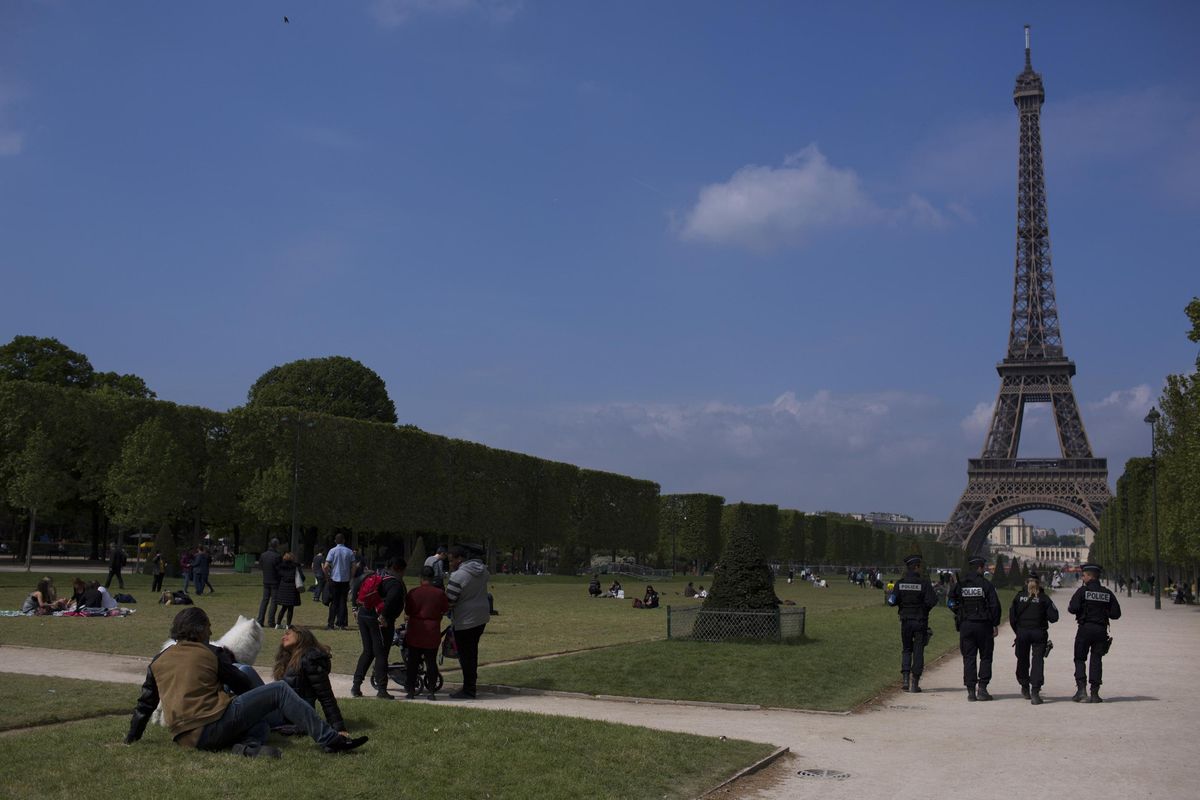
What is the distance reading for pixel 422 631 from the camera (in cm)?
1294

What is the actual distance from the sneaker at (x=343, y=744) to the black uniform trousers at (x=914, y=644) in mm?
9097

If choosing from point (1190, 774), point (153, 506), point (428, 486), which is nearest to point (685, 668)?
point (1190, 774)

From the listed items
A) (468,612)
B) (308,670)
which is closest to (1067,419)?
(468,612)

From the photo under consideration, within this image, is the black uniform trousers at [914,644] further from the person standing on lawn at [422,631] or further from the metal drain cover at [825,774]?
the person standing on lawn at [422,631]

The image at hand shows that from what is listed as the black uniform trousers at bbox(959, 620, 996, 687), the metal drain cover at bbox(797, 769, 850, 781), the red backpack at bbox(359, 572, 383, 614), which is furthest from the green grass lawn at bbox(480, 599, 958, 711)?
the metal drain cover at bbox(797, 769, 850, 781)

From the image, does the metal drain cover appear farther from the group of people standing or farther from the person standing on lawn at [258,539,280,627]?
the person standing on lawn at [258,539,280,627]

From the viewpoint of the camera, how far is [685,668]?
1603 cm

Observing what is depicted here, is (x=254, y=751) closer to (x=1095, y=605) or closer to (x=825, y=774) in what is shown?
(x=825, y=774)

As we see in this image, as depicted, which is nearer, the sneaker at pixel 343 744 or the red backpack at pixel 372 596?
the sneaker at pixel 343 744

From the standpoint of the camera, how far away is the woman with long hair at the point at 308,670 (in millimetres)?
9453

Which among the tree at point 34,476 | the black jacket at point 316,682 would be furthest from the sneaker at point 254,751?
the tree at point 34,476

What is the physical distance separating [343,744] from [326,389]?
76.1 m

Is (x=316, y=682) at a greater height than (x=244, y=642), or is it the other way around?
(x=244, y=642)

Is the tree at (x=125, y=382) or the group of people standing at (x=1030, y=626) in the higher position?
the tree at (x=125, y=382)
